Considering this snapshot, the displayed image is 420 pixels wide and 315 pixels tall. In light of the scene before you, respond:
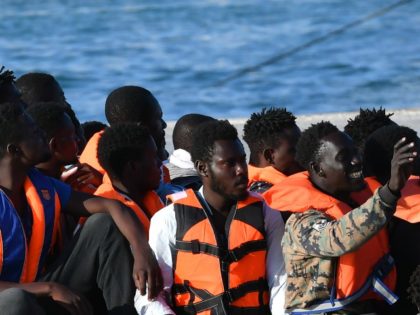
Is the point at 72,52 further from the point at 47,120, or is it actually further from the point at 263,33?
the point at 47,120

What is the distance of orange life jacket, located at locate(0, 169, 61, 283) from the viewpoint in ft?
13.2

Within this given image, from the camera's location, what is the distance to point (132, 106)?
519 cm

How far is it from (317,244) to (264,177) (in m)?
1.01

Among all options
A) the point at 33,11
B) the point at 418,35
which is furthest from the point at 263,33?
the point at 33,11

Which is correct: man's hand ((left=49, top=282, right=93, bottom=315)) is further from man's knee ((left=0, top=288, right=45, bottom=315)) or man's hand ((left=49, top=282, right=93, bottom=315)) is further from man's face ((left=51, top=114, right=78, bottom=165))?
man's face ((left=51, top=114, right=78, bottom=165))

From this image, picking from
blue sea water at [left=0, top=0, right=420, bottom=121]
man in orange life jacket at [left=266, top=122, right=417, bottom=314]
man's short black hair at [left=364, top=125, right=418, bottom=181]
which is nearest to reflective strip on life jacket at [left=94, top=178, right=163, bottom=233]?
man in orange life jacket at [left=266, top=122, right=417, bottom=314]

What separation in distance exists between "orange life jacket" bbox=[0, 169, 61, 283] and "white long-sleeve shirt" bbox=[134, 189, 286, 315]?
1.14ft

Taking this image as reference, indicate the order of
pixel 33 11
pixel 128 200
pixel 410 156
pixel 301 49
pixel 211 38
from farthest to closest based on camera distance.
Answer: pixel 33 11, pixel 211 38, pixel 301 49, pixel 128 200, pixel 410 156

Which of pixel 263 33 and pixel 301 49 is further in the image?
pixel 263 33

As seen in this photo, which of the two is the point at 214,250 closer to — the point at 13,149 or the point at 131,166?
the point at 131,166

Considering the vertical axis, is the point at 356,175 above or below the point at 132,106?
below

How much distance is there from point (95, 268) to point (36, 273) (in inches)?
7.8

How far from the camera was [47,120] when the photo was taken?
4680 millimetres

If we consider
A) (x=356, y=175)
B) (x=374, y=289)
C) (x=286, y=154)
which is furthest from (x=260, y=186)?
(x=374, y=289)
